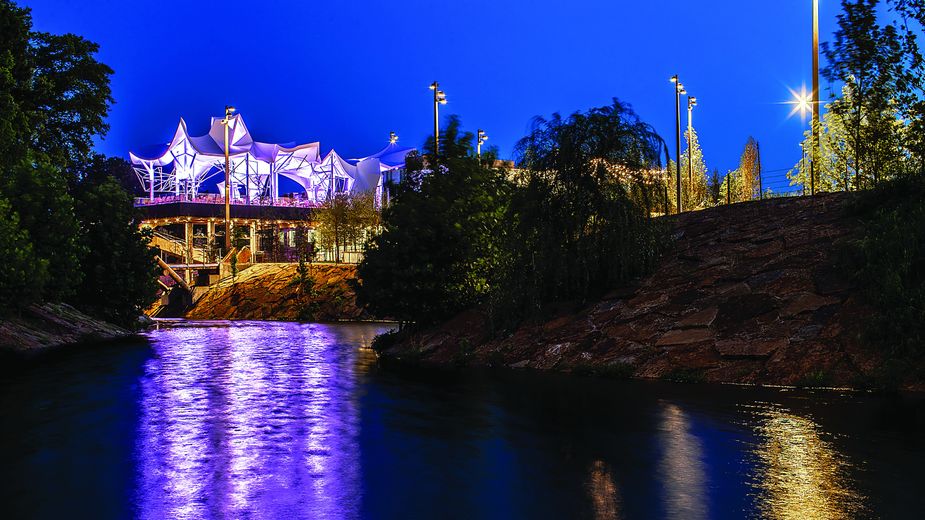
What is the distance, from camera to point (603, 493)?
7.04 meters

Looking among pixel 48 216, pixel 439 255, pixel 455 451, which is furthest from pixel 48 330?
pixel 455 451

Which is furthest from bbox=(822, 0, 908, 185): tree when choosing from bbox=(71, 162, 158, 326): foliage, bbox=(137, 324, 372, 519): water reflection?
bbox=(71, 162, 158, 326): foliage

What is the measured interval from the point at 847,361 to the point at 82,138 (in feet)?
124

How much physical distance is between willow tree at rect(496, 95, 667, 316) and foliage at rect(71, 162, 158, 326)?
2133 cm

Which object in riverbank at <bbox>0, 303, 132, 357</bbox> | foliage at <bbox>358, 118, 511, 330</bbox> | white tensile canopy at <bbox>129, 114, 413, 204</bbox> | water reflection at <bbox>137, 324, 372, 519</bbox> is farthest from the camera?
white tensile canopy at <bbox>129, 114, 413, 204</bbox>

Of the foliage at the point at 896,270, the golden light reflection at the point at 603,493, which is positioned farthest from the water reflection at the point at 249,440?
the foliage at the point at 896,270

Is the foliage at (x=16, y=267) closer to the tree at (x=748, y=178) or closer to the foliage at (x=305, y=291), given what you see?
the foliage at (x=305, y=291)

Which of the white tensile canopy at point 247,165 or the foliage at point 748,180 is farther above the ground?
the white tensile canopy at point 247,165

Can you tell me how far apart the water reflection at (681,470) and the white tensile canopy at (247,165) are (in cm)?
10993

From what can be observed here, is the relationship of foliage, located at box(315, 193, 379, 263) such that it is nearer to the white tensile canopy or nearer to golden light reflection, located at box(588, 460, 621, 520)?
the white tensile canopy

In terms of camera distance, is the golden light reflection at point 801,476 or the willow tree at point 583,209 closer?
the golden light reflection at point 801,476

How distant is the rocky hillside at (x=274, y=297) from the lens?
4953cm

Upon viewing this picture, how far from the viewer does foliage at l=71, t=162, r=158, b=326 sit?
34625 millimetres

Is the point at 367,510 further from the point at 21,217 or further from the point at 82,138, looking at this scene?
the point at 82,138
